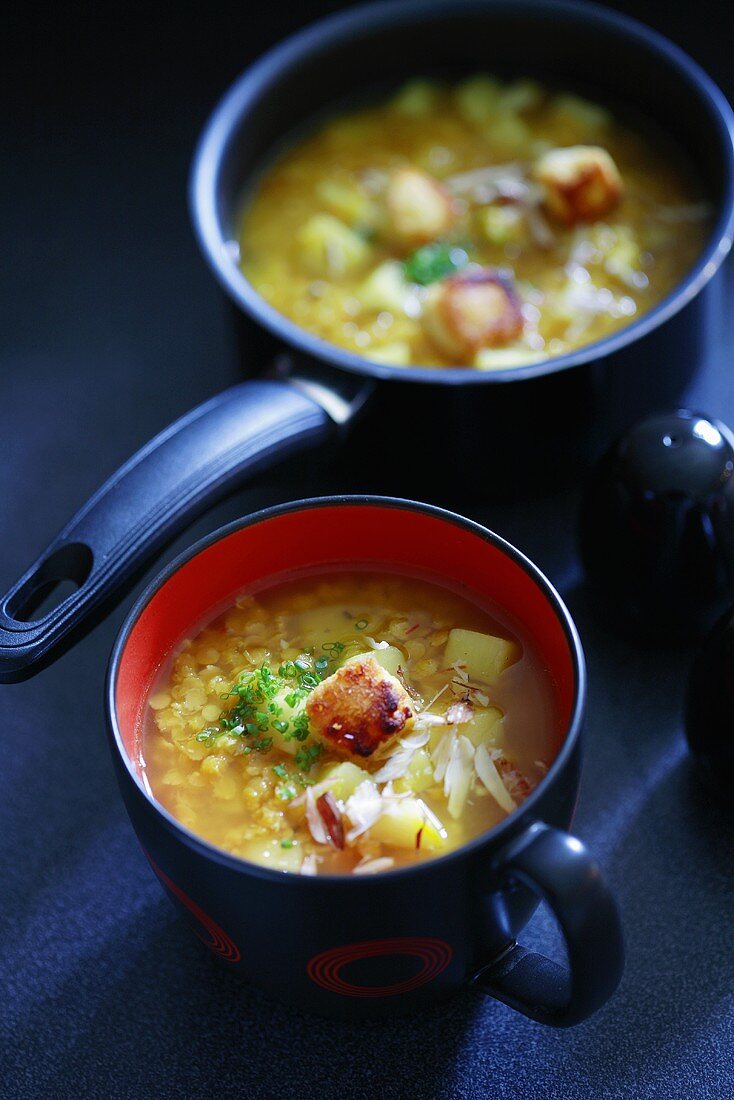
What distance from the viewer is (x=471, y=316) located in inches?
67.6

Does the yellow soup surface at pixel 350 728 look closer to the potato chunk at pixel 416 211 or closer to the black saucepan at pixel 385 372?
the black saucepan at pixel 385 372

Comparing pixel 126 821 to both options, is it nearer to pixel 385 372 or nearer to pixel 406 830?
pixel 406 830

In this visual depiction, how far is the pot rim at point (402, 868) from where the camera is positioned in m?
1.04

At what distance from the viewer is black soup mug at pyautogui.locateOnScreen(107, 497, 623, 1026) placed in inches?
41.3

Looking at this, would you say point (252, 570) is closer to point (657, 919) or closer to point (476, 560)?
point (476, 560)

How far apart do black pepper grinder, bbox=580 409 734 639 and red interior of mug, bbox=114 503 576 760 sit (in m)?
0.26

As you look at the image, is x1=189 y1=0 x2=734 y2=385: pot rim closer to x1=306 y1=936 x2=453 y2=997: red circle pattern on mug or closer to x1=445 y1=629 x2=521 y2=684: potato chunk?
x1=445 y1=629 x2=521 y2=684: potato chunk

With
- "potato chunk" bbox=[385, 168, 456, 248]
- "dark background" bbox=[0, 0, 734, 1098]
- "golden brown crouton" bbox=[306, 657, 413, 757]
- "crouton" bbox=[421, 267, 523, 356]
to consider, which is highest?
"potato chunk" bbox=[385, 168, 456, 248]

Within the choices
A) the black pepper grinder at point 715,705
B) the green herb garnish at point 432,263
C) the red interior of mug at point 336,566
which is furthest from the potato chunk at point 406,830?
the green herb garnish at point 432,263

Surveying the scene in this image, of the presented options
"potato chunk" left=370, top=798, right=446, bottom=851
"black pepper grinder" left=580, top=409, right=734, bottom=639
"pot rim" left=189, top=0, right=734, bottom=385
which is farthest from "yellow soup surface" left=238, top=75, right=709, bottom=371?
"potato chunk" left=370, top=798, right=446, bottom=851

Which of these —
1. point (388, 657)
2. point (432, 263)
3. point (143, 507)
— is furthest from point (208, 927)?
point (432, 263)

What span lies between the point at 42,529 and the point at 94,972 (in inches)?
24.4

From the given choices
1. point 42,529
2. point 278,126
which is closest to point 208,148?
point 278,126

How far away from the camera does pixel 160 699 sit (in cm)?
129
